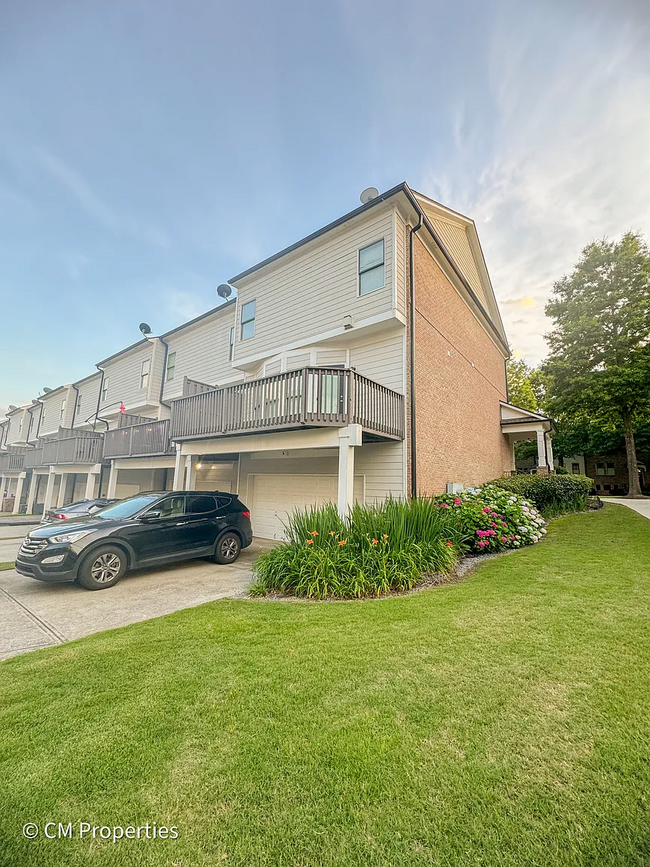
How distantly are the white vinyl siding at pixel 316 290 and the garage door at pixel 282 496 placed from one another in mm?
4049

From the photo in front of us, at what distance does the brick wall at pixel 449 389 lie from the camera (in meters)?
9.31

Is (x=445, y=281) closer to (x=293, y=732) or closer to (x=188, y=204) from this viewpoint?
(x=188, y=204)

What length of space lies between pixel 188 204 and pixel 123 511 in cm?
1265

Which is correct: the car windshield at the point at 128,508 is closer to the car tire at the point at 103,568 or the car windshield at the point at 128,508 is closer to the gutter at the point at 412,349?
the car tire at the point at 103,568

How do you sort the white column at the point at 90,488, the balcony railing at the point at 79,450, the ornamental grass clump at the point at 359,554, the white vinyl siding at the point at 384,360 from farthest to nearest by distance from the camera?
the white column at the point at 90,488, the balcony railing at the point at 79,450, the white vinyl siding at the point at 384,360, the ornamental grass clump at the point at 359,554

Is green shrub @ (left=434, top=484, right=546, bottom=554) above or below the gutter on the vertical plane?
below

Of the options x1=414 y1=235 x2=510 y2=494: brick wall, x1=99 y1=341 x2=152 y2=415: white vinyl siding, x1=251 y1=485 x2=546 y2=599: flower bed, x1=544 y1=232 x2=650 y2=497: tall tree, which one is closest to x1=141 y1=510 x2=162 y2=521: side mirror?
x1=251 y1=485 x2=546 y2=599: flower bed

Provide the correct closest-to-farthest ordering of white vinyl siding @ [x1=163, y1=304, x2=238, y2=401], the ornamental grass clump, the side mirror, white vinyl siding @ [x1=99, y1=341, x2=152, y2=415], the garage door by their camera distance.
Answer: the ornamental grass clump, the side mirror, the garage door, white vinyl siding @ [x1=163, y1=304, x2=238, y2=401], white vinyl siding @ [x1=99, y1=341, x2=152, y2=415]

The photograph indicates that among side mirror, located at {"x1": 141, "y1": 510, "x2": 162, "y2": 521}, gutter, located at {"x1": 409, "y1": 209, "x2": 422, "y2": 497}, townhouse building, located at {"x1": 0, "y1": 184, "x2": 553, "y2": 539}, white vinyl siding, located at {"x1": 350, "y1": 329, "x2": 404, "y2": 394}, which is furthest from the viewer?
white vinyl siding, located at {"x1": 350, "y1": 329, "x2": 404, "y2": 394}

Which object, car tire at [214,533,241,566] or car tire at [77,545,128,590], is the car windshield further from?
car tire at [214,533,241,566]

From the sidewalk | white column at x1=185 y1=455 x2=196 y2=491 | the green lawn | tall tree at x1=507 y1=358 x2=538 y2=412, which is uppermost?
tall tree at x1=507 y1=358 x2=538 y2=412

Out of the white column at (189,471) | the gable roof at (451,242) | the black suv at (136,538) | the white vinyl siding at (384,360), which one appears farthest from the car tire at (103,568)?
the gable roof at (451,242)

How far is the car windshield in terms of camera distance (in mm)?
6742

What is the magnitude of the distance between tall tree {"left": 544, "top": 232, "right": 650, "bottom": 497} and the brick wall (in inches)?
361
